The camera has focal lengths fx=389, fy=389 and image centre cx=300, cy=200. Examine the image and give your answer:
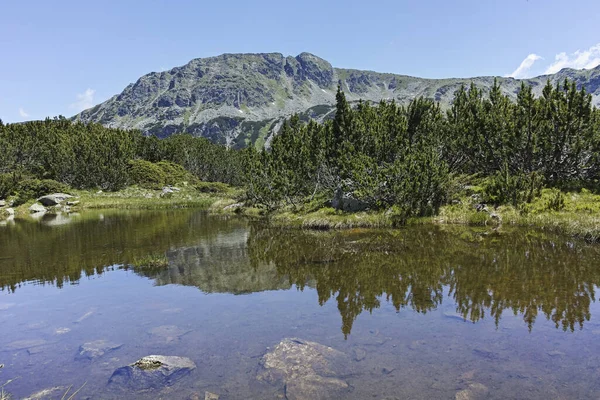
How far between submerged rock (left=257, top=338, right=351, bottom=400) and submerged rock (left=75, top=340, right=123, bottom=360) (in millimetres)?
5062

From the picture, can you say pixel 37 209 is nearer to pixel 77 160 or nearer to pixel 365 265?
pixel 77 160

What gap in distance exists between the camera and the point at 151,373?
10266 millimetres

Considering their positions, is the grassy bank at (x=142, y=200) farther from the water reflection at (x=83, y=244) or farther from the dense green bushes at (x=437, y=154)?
the dense green bushes at (x=437, y=154)

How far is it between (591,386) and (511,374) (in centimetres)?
162

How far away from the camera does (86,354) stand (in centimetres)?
1186

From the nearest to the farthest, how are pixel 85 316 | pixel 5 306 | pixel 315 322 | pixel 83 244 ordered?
pixel 315 322 → pixel 85 316 → pixel 5 306 → pixel 83 244

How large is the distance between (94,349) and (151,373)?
317 centimetres

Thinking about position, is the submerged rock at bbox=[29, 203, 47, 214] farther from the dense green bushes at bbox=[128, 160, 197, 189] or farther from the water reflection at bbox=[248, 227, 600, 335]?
the water reflection at bbox=[248, 227, 600, 335]

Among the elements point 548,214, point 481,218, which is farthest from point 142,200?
→ point 548,214

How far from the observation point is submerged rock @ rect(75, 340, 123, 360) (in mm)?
11742

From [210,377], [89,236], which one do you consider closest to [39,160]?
[89,236]

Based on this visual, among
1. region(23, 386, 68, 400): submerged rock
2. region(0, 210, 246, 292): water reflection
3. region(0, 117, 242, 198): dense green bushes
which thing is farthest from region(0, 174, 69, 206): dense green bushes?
region(23, 386, 68, 400): submerged rock

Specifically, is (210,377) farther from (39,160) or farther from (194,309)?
(39,160)

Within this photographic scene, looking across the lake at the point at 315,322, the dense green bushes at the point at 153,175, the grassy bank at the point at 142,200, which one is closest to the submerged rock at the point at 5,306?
the lake at the point at 315,322
